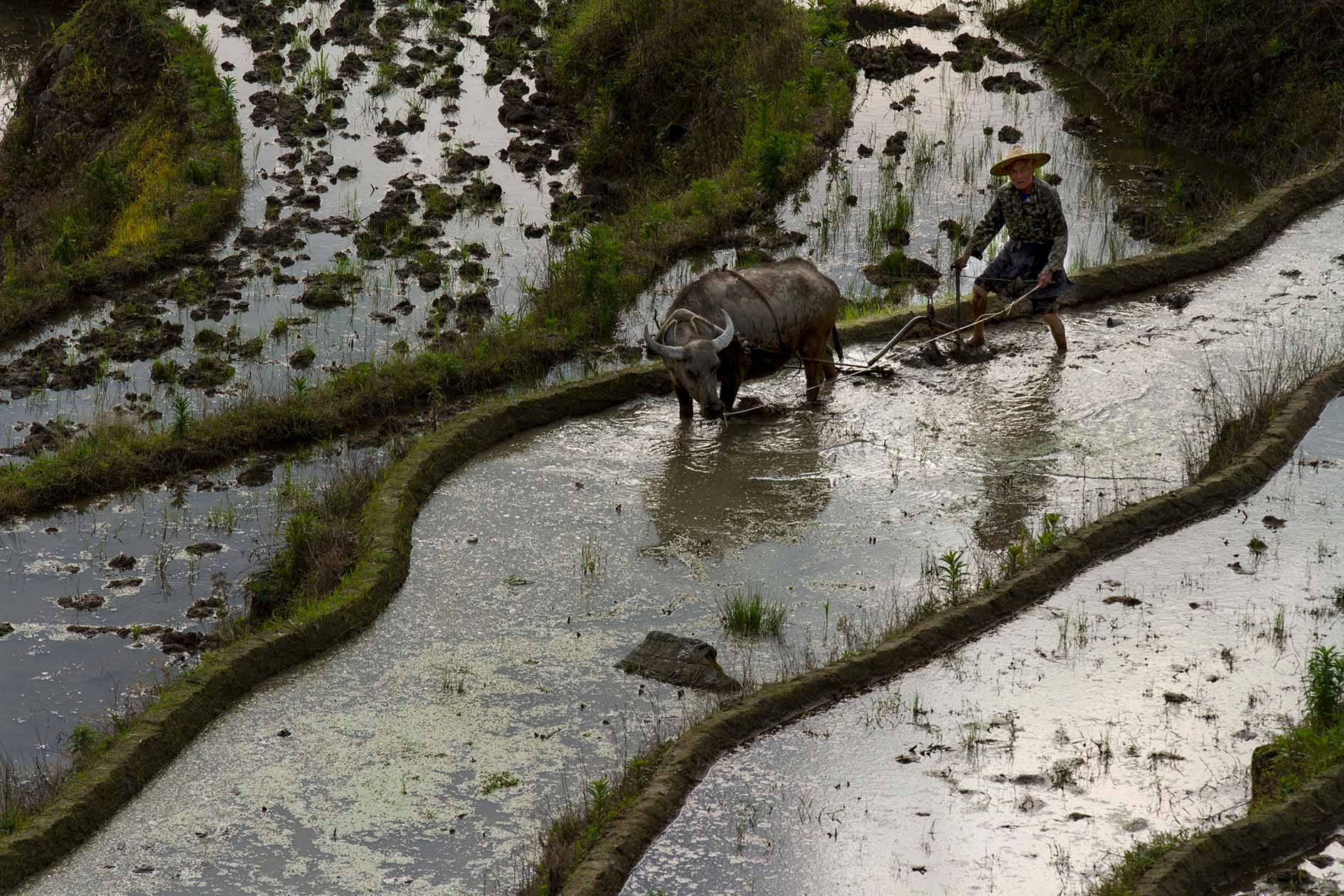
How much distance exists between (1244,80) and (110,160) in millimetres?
11095

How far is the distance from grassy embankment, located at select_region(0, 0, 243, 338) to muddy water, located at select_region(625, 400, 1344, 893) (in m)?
7.76

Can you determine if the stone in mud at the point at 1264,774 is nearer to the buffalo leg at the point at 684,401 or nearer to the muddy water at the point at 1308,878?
the muddy water at the point at 1308,878

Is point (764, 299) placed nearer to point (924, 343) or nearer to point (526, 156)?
point (924, 343)

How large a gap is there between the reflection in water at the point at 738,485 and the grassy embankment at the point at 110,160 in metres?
5.46

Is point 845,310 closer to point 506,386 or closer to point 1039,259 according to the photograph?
point 1039,259

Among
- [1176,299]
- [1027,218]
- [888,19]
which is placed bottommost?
[1176,299]

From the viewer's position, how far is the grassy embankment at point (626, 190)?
27.2 feet

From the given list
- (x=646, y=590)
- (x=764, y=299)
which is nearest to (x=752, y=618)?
(x=646, y=590)

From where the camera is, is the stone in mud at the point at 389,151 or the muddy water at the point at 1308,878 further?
the stone in mud at the point at 389,151

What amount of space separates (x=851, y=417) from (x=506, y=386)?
7.75 ft

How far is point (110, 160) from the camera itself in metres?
14.7

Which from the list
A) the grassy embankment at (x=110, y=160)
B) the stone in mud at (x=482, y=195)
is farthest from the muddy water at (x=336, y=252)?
the grassy embankment at (x=110, y=160)

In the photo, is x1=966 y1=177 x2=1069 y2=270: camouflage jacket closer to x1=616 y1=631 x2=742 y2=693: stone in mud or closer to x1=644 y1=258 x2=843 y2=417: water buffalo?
x1=644 y1=258 x2=843 y2=417: water buffalo

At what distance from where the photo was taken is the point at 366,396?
8883 mm
